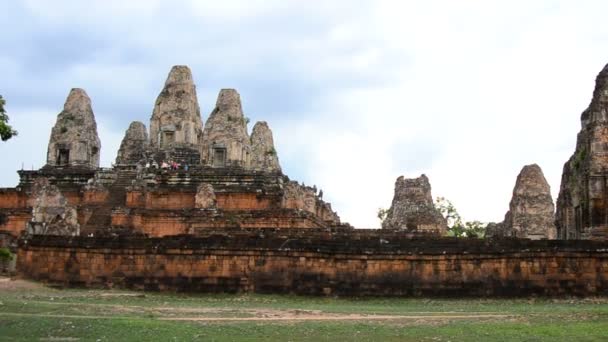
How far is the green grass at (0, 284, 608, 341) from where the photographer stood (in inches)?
527

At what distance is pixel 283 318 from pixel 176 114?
30277mm

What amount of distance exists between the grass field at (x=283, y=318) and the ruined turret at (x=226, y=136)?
71.3ft

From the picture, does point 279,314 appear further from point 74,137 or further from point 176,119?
point 74,137

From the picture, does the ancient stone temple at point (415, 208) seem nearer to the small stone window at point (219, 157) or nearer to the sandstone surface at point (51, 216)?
the small stone window at point (219, 157)

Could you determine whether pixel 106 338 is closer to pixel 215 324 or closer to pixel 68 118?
pixel 215 324

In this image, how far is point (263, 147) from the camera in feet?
194

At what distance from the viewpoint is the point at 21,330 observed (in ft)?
45.4

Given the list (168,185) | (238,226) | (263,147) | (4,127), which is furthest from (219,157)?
(4,127)

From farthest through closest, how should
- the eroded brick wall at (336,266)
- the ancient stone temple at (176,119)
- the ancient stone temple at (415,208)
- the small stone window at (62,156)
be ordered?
the small stone window at (62,156)
the ancient stone temple at (176,119)
the ancient stone temple at (415,208)
the eroded brick wall at (336,266)

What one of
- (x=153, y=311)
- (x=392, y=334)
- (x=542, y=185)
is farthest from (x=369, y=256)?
(x=542, y=185)

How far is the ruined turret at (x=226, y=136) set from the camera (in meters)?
43.8

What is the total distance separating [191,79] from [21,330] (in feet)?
110

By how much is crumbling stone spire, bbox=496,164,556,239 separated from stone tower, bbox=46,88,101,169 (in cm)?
2291

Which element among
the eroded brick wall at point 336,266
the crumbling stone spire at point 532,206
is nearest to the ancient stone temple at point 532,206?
the crumbling stone spire at point 532,206
